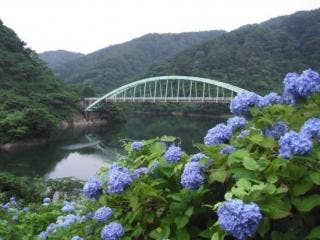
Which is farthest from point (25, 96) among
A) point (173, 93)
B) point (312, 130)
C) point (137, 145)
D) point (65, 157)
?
point (312, 130)

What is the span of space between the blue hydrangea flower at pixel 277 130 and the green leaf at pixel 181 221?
0.45 meters

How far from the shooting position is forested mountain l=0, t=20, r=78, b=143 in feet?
101

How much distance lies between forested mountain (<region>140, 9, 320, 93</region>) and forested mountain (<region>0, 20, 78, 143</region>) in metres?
Result: 23.4

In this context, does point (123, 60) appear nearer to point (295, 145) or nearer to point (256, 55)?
point (256, 55)

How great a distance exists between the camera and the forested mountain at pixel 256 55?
61.7m

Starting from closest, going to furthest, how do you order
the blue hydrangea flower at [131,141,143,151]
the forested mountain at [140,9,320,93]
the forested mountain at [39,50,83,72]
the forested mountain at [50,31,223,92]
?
the blue hydrangea flower at [131,141,143,151] < the forested mountain at [140,9,320,93] < the forested mountain at [50,31,223,92] < the forested mountain at [39,50,83,72]

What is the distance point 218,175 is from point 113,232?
47 cm

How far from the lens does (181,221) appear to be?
1.70 meters

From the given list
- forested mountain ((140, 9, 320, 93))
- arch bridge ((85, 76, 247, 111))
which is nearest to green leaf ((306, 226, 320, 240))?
arch bridge ((85, 76, 247, 111))

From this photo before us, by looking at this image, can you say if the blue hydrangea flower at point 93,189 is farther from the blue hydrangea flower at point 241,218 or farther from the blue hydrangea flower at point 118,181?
the blue hydrangea flower at point 241,218

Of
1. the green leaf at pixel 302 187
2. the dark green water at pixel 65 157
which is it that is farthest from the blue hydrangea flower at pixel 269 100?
the dark green water at pixel 65 157

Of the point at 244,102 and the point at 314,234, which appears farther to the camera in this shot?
the point at 244,102

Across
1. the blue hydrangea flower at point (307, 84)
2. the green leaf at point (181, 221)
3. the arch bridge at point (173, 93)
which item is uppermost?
the blue hydrangea flower at point (307, 84)

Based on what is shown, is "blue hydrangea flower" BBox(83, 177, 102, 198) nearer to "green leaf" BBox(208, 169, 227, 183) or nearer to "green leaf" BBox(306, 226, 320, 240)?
"green leaf" BBox(208, 169, 227, 183)
